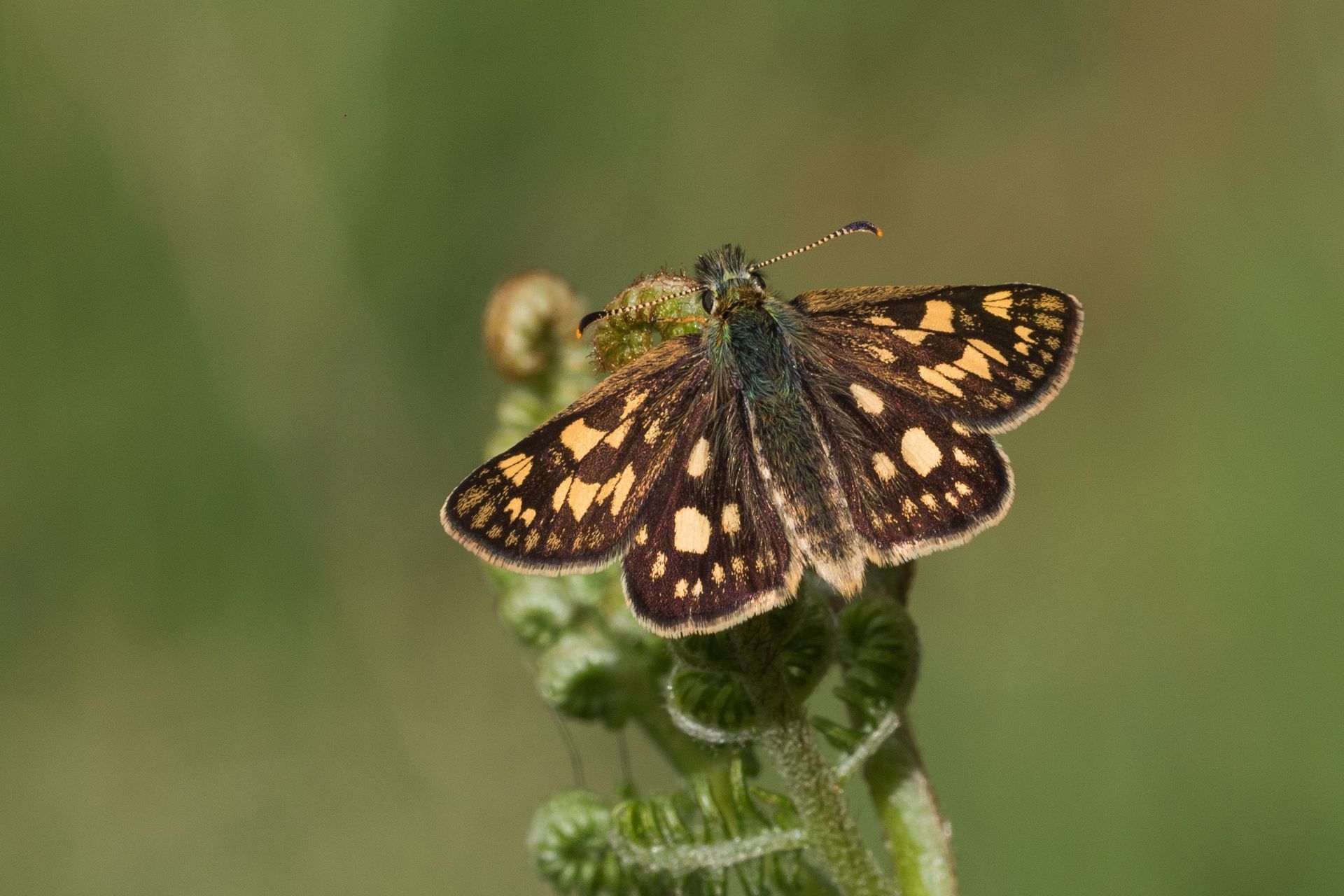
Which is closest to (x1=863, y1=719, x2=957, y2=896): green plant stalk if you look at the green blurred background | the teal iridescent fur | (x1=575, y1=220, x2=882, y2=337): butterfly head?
the teal iridescent fur

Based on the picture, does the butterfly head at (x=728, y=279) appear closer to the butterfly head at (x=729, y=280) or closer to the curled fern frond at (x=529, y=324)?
the butterfly head at (x=729, y=280)

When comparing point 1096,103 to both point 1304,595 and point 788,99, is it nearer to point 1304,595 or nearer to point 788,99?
point 788,99

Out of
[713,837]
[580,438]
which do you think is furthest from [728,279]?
[713,837]

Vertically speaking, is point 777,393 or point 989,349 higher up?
point 777,393

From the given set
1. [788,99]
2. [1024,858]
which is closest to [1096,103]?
[788,99]

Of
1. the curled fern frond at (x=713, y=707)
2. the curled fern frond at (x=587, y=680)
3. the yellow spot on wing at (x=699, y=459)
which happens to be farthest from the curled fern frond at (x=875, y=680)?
the curled fern frond at (x=587, y=680)

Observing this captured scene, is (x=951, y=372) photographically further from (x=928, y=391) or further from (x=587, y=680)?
(x=587, y=680)
